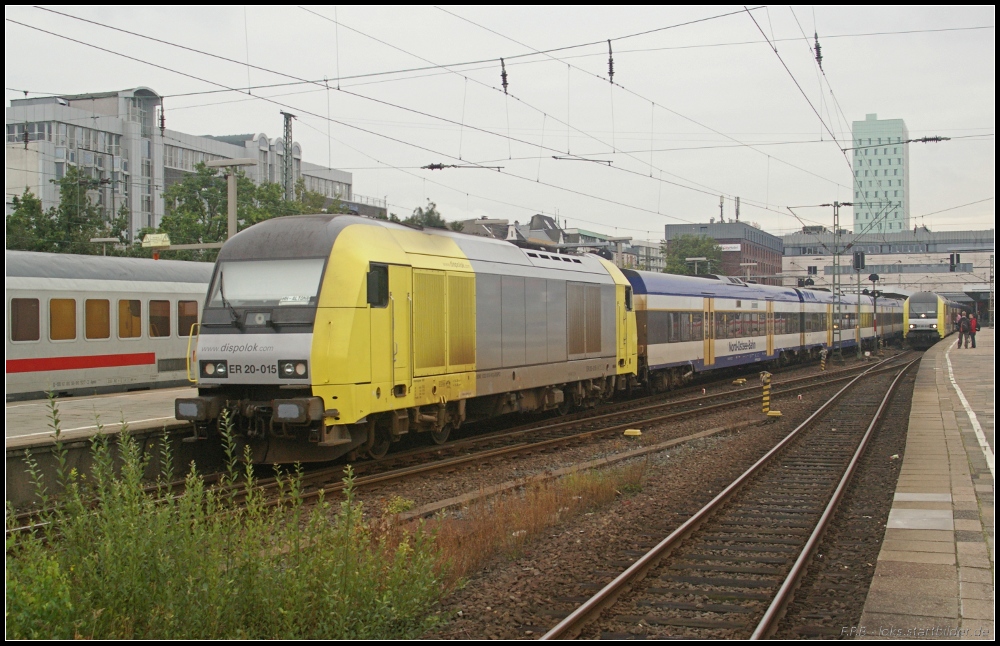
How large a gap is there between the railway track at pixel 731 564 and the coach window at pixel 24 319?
1501 cm

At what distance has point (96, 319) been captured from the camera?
20828 millimetres

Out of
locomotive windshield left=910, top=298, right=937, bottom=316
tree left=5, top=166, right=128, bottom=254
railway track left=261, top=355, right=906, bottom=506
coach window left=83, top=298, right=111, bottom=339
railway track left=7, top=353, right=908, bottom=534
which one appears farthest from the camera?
locomotive windshield left=910, top=298, right=937, bottom=316

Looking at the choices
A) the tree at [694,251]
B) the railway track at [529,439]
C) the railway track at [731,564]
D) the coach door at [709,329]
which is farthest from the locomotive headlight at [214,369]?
the tree at [694,251]

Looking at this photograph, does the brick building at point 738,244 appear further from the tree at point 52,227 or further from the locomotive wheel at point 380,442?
the locomotive wheel at point 380,442

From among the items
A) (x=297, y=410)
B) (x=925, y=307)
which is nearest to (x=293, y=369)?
(x=297, y=410)

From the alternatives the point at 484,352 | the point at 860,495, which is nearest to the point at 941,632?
the point at 860,495

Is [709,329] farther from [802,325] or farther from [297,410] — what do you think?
[297,410]

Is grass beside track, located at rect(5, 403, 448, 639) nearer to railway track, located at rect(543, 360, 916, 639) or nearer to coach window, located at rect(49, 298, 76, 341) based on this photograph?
railway track, located at rect(543, 360, 916, 639)

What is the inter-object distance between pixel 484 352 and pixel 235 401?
469cm

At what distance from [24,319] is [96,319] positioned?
2.05 metres

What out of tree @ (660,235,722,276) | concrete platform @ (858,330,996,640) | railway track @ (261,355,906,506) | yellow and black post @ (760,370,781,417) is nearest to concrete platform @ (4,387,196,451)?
railway track @ (261,355,906,506)

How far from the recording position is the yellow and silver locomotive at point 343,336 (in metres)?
11.4

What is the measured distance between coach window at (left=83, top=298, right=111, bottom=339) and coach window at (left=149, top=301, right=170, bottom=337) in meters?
1.54

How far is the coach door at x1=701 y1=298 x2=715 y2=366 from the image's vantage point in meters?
29.1
